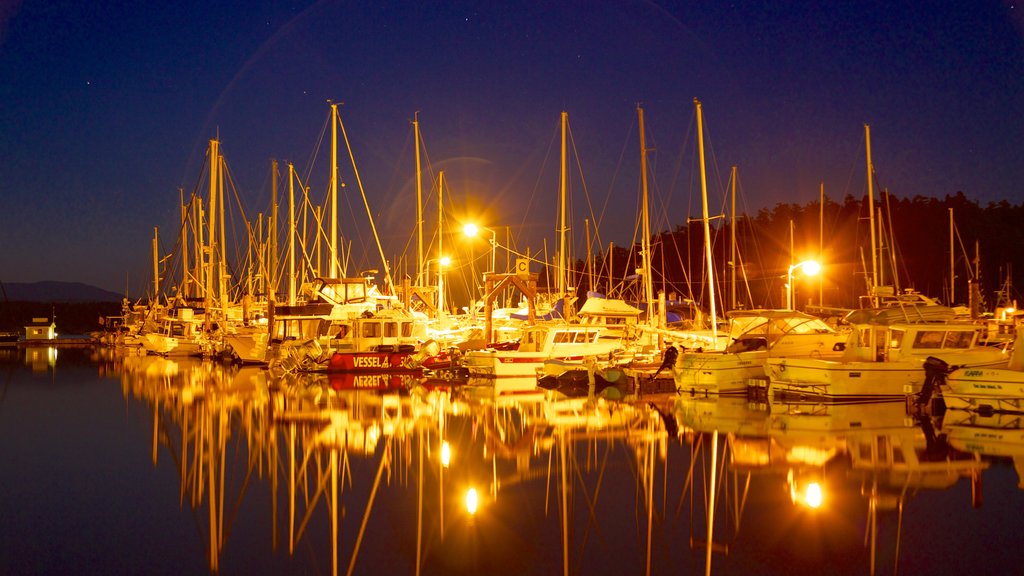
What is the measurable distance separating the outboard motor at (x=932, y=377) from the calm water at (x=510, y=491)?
85 cm

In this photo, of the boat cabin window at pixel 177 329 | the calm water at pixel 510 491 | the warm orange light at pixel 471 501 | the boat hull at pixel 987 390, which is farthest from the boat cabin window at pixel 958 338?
the boat cabin window at pixel 177 329

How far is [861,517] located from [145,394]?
2645cm

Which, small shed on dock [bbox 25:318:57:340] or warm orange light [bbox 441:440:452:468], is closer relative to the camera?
warm orange light [bbox 441:440:452:468]

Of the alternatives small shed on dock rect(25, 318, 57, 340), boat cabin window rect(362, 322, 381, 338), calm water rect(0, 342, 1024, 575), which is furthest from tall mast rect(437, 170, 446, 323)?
small shed on dock rect(25, 318, 57, 340)

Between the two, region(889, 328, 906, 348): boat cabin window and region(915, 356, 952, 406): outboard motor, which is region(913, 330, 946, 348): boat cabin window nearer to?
region(889, 328, 906, 348): boat cabin window

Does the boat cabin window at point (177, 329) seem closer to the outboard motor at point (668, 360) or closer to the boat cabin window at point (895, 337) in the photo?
the outboard motor at point (668, 360)

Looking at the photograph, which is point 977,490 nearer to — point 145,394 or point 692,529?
point 692,529

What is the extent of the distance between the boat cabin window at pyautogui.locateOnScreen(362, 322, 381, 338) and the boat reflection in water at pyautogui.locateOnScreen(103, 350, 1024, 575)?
14780 mm

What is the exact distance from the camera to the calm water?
9.92m

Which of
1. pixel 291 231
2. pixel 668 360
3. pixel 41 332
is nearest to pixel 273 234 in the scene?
pixel 291 231

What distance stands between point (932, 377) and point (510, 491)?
14.3 metres

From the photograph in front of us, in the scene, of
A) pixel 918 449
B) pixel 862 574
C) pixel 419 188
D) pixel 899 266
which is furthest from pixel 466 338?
pixel 899 266

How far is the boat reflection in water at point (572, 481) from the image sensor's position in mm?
10055

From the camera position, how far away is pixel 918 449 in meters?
16.3
